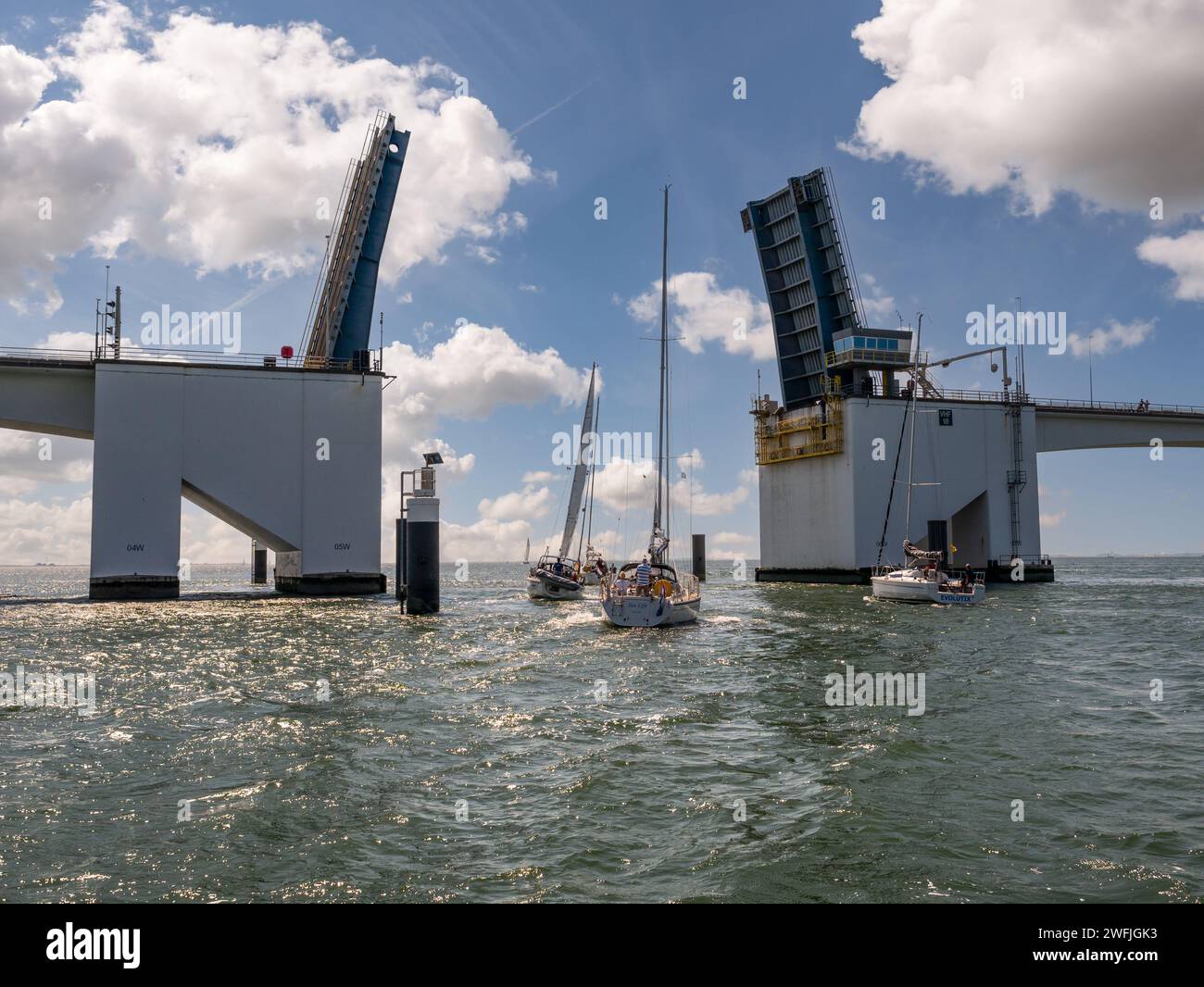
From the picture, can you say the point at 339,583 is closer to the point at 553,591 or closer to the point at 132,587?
the point at 132,587

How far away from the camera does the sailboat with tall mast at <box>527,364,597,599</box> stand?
42.7m

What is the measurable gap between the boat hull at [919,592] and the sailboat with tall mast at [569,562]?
14.3 metres

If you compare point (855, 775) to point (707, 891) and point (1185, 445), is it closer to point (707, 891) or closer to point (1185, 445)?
point (707, 891)

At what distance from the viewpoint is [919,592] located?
119 feet

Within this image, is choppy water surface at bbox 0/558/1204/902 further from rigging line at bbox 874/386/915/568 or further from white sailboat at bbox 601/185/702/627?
rigging line at bbox 874/386/915/568

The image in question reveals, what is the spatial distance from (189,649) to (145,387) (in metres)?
20.6

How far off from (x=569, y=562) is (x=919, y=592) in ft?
64.3

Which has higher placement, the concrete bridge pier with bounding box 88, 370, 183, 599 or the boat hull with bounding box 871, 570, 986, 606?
the concrete bridge pier with bounding box 88, 370, 183, 599

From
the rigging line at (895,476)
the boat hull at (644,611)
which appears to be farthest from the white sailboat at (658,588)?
the rigging line at (895,476)

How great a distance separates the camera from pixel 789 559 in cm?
5491

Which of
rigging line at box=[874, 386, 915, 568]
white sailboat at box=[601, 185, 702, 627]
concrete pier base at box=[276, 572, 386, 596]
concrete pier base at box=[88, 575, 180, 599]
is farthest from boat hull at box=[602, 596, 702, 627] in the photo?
rigging line at box=[874, 386, 915, 568]

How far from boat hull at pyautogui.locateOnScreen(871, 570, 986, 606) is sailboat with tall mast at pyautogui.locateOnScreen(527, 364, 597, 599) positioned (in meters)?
14.3

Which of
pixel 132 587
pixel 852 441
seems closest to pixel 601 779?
pixel 132 587
